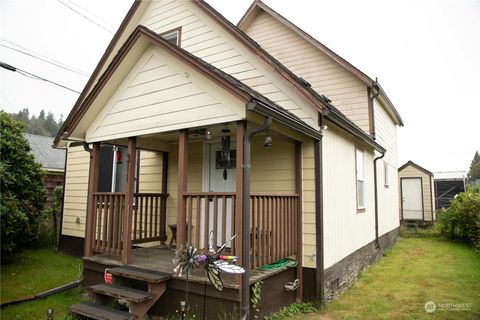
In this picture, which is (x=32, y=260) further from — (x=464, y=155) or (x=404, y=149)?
(x=464, y=155)

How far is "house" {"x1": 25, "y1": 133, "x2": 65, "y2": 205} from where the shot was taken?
12275mm

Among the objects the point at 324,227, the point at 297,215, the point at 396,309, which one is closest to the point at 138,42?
the point at 297,215

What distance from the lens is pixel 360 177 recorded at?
7758 mm

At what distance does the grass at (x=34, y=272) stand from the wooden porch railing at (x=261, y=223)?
3.56 metres

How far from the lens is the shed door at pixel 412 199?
17250 millimetres

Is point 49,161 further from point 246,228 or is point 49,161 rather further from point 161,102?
point 246,228

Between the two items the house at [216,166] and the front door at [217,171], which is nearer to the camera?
the house at [216,166]

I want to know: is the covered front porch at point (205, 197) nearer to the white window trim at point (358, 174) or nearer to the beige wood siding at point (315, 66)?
the white window trim at point (358, 174)

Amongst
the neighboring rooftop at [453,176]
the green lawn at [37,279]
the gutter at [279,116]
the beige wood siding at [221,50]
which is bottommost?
the green lawn at [37,279]

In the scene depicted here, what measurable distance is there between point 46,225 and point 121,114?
7.01 meters

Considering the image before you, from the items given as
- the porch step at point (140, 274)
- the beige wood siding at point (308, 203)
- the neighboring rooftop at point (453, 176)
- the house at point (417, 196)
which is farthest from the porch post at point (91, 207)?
the neighboring rooftop at point (453, 176)

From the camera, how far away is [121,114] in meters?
5.47
